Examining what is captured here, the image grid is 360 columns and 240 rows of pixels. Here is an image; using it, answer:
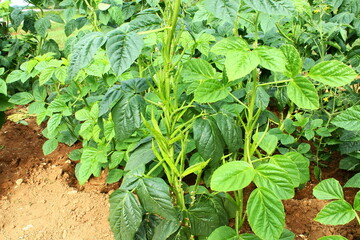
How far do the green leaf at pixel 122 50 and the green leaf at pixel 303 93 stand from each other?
0.45 metres

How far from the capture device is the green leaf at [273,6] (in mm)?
853

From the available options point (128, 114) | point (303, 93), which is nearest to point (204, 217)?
A: point (128, 114)

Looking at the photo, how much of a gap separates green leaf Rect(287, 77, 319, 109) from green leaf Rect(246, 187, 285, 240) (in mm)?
258

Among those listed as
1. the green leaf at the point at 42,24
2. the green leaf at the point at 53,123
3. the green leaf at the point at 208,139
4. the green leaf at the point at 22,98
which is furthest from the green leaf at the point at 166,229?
the green leaf at the point at 42,24

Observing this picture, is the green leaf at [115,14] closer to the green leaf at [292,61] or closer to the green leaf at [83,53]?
the green leaf at [83,53]

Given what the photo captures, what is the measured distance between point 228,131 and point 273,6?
471mm

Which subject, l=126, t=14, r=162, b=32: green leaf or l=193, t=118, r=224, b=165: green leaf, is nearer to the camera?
l=126, t=14, r=162, b=32: green leaf

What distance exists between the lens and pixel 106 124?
1.65 m

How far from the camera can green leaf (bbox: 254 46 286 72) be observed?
0.93 metres

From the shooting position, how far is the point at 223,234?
1162mm

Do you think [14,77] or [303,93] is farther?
[14,77]

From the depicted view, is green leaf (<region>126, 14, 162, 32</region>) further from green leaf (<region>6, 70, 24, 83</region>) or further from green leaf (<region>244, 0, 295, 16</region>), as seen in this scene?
green leaf (<region>6, 70, 24, 83</region>)

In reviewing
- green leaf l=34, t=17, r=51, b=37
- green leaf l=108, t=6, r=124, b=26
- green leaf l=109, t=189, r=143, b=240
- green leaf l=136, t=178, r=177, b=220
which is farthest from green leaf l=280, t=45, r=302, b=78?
green leaf l=34, t=17, r=51, b=37

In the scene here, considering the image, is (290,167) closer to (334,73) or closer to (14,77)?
(334,73)
